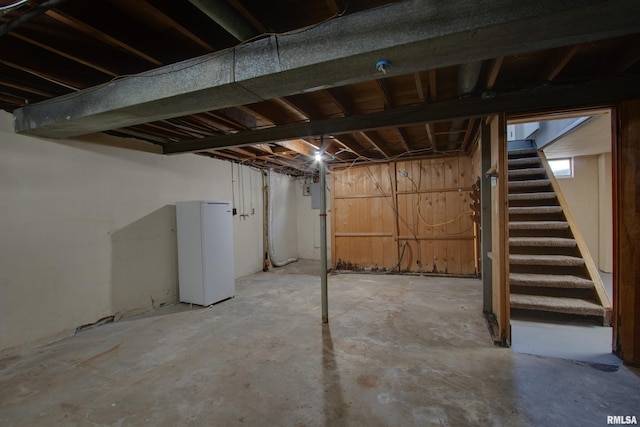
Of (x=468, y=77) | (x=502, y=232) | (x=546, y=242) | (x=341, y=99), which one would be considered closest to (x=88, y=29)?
(x=341, y=99)

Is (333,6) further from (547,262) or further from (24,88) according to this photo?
(547,262)

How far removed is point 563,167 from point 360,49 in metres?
5.90

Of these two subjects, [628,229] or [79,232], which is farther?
[79,232]

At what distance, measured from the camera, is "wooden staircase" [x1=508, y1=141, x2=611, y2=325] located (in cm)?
299

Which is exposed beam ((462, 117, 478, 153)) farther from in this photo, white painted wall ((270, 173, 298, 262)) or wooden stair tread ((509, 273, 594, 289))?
white painted wall ((270, 173, 298, 262))

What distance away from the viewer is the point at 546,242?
341 cm

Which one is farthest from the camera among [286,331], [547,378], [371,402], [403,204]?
[403,204]

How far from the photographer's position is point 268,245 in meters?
6.38

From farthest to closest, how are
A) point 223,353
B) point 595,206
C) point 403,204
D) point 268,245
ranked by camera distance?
point 268,245, point 403,204, point 595,206, point 223,353

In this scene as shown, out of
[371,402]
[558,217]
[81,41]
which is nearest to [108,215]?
[81,41]

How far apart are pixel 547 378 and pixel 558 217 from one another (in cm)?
251

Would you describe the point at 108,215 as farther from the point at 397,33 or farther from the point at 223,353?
the point at 397,33

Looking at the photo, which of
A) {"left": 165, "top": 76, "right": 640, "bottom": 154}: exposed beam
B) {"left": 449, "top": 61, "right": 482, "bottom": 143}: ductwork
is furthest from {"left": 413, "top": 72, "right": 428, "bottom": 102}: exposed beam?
{"left": 449, "top": 61, "right": 482, "bottom": 143}: ductwork

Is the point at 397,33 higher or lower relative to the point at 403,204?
higher
